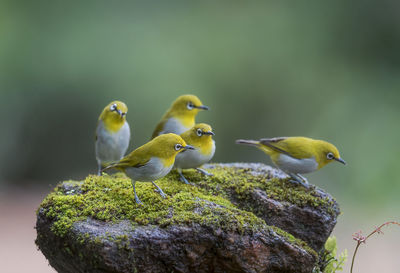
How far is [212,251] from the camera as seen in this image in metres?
4.34

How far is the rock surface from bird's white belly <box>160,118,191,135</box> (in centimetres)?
94

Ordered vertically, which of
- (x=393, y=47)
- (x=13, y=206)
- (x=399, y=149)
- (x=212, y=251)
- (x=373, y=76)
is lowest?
(x=13, y=206)

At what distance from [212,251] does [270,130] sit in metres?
7.78

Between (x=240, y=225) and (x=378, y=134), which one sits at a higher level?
(x=378, y=134)

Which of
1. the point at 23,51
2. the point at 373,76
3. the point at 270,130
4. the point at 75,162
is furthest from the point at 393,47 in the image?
the point at 23,51

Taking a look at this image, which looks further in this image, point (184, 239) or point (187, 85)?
Answer: point (187, 85)

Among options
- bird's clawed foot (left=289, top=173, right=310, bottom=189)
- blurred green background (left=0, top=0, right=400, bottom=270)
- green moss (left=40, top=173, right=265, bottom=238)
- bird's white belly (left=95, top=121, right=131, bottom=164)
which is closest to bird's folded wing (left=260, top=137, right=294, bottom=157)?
bird's clawed foot (left=289, top=173, right=310, bottom=189)

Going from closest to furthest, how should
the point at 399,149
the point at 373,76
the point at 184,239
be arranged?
the point at 184,239, the point at 399,149, the point at 373,76

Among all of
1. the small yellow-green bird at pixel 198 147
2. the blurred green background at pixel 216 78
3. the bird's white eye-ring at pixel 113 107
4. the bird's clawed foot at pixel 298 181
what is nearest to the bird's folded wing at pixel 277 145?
the bird's clawed foot at pixel 298 181

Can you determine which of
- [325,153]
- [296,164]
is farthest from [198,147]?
[325,153]

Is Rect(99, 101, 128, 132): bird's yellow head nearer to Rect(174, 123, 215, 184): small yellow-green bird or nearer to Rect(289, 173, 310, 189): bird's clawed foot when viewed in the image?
Rect(174, 123, 215, 184): small yellow-green bird

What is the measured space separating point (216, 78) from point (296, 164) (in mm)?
6389

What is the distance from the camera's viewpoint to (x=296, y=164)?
5.43 metres

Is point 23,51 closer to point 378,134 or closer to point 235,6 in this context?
point 235,6
